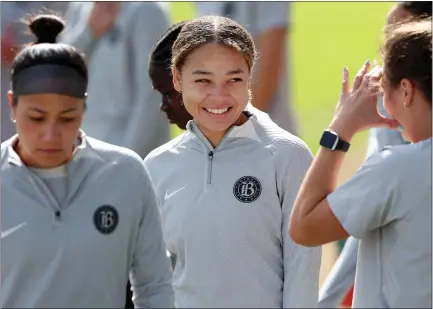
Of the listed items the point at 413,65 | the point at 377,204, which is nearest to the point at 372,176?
the point at 377,204

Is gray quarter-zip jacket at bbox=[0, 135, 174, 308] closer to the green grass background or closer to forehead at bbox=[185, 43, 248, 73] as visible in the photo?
forehead at bbox=[185, 43, 248, 73]

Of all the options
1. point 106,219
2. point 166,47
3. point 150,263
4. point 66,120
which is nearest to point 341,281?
point 166,47

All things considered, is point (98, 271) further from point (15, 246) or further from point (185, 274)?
point (185, 274)

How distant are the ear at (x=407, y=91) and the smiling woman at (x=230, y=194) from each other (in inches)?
34.8

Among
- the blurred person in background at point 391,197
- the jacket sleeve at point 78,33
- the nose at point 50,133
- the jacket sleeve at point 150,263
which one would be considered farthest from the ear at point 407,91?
the jacket sleeve at point 78,33

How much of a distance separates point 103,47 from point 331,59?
40.9ft

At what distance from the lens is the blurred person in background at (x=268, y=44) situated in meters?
8.59

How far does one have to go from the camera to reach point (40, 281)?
4090mm

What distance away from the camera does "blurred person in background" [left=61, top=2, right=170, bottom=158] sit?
8.02m

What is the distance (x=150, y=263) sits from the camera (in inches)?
169

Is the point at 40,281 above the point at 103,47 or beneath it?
beneath

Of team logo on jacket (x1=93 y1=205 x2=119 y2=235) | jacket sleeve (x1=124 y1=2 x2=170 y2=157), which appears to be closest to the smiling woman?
team logo on jacket (x1=93 y1=205 x2=119 y2=235)

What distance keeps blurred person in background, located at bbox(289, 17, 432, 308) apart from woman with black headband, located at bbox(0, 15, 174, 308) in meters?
0.52

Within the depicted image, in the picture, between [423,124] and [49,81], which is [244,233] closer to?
[423,124]
